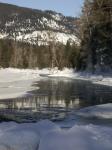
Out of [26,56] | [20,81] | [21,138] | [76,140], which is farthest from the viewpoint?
[26,56]

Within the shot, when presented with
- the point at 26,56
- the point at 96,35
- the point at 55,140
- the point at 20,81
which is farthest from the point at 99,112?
the point at 26,56

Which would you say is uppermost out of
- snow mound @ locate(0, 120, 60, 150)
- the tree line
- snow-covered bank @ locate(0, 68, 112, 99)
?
the tree line

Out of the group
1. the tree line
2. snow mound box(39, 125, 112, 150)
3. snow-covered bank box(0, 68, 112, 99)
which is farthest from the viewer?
the tree line

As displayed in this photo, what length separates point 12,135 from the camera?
7.80 m

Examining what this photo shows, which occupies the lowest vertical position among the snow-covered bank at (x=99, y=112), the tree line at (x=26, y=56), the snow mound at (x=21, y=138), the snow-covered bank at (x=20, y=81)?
the snow-covered bank at (x=20, y=81)

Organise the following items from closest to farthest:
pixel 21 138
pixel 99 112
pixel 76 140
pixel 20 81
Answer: pixel 76 140, pixel 21 138, pixel 99 112, pixel 20 81

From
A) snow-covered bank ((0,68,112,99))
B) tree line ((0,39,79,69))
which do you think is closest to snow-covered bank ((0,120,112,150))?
snow-covered bank ((0,68,112,99))

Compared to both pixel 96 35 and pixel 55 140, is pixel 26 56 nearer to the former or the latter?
pixel 96 35

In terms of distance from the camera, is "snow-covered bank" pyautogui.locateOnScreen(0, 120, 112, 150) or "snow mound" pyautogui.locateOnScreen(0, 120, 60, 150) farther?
Answer: "snow mound" pyautogui.locateOnScreen(0, 120, 60, 150)

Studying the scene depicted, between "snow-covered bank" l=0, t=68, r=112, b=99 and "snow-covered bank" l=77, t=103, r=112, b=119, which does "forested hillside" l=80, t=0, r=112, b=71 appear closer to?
"snow-covered bank" l=0, t=68, r=112, b=99

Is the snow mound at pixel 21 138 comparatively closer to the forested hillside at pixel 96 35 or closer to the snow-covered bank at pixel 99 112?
the snow-covered bank at pixel 99 112

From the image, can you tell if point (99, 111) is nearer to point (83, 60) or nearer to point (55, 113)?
point (55, 113)

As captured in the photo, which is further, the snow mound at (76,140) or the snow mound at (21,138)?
the snow mound at (21,138)

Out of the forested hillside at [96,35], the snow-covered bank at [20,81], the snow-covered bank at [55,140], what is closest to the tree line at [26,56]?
the forested hillside at [96,35]
